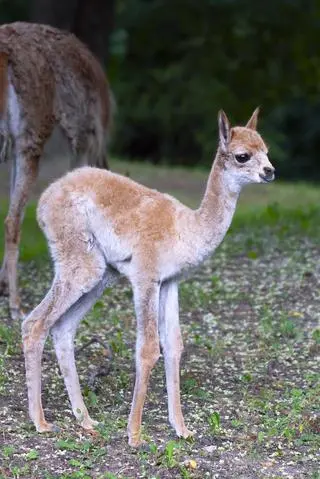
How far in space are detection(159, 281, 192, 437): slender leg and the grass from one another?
0.13 metres

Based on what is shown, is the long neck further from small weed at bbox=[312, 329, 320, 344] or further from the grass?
small weed at bbox=[312, 329, 320, 344]

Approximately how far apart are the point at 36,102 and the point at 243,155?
10.4 feet

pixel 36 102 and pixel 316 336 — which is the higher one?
pixel 36 102

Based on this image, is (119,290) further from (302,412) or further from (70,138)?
(302,412)

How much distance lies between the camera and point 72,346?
666 centimetres

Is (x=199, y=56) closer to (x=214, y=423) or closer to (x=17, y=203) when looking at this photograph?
(x=17, y=203)

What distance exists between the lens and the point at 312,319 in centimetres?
894

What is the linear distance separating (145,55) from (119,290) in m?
12.6

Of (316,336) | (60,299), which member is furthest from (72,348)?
(316,336)

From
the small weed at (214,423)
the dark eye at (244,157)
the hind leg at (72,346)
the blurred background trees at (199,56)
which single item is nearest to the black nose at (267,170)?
the dark eye at (244,157)

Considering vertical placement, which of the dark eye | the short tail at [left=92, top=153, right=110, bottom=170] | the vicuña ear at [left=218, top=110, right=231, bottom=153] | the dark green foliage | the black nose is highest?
the vicuña ear at [left=218, top=110, right=231, bottom=153]

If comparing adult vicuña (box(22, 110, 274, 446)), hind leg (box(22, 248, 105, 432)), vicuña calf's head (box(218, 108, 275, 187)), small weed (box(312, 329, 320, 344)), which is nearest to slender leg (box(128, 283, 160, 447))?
adult vicuña (box(22, 110, 274, 446))

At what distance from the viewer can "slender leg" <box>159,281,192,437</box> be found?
6.41 meters

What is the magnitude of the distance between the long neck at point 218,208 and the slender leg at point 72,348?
75 cm
